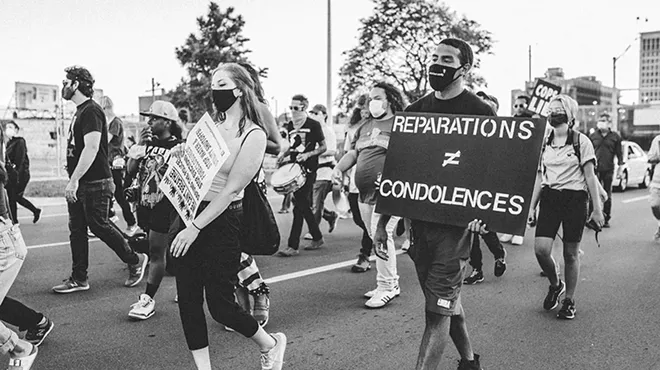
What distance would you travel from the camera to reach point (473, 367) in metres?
3.89

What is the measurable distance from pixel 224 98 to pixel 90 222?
289 cm

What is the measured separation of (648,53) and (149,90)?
97206 millimetres

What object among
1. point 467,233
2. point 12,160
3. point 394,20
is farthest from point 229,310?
point 394,20

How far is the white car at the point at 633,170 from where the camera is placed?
18641mm

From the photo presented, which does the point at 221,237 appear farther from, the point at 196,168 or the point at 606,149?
the point at 606,149

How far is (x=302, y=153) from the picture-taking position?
822cm

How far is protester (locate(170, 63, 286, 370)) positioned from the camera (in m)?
3.50

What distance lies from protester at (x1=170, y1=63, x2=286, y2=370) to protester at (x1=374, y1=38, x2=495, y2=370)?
89 cm

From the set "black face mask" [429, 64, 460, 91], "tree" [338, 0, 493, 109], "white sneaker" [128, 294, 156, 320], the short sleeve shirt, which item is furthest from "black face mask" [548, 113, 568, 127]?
"tree" [338, 0, 493, 109]

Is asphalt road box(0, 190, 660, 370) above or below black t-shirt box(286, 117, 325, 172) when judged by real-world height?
below

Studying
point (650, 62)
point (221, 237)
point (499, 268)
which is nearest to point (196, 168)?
point (221, 237)

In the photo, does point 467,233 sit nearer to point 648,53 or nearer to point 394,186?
point 394,186

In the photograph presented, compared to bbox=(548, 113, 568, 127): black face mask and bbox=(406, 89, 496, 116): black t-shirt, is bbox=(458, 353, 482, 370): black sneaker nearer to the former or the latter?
A: bbox=(406, 89, 496, 116): black t-shirt

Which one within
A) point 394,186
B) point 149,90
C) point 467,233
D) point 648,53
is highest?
point 648,53
